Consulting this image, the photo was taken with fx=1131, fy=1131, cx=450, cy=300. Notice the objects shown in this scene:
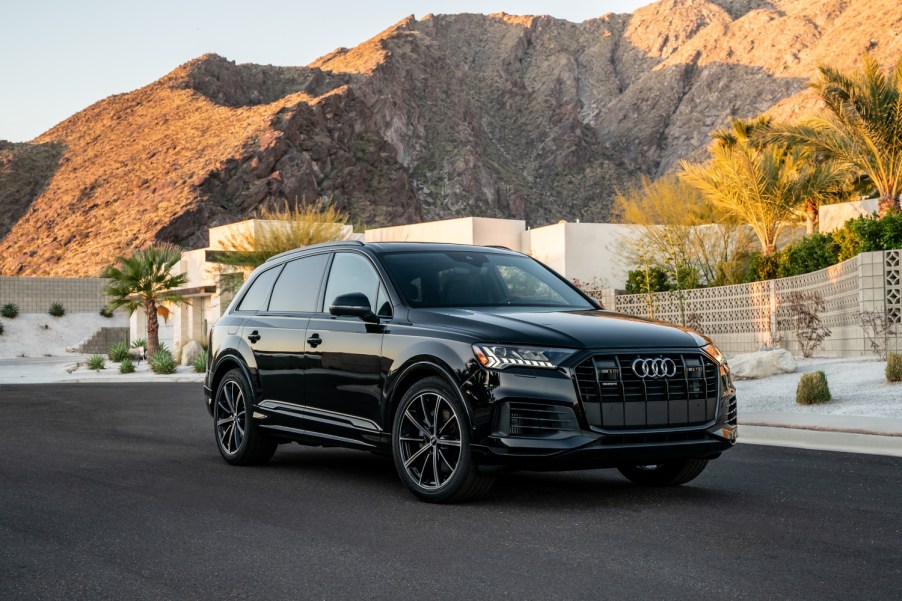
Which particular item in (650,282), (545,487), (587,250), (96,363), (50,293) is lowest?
(96,363)

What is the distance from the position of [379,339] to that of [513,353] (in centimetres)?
143

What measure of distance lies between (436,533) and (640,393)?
1.69 metres

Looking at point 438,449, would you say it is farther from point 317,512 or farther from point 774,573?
point 774,573

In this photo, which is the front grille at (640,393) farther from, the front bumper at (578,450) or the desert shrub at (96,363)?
the desert shrub at (96,363)

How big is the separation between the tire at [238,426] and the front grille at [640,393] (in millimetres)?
3902

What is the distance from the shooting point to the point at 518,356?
7.50 metres

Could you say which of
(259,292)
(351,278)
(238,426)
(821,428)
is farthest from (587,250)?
(351,278)

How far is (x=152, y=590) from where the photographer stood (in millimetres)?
5613

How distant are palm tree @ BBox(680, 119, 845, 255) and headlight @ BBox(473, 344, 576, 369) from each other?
31946 mm

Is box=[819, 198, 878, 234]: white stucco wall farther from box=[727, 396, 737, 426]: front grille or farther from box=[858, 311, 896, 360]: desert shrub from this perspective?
box=[727, 396, 737, 426]: front grille

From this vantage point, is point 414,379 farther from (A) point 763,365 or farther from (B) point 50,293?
(B) point 50,293

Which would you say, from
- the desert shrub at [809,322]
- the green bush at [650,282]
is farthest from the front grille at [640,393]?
the green bush at [650,282]

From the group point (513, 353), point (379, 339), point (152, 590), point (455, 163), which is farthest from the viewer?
point (455, 163)

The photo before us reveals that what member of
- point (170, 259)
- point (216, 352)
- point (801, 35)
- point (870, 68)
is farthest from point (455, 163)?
point (216, 352)
